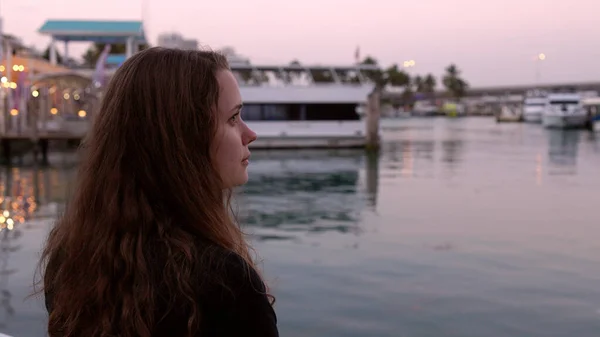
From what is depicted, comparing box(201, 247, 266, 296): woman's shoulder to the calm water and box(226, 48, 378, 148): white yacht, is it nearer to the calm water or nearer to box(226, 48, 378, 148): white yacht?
the calm water

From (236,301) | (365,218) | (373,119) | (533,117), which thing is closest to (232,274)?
(236,301)

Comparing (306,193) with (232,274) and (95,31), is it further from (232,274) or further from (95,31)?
(95,31)

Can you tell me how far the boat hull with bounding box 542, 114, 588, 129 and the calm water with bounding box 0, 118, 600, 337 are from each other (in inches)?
2008

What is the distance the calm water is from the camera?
9.05 metres

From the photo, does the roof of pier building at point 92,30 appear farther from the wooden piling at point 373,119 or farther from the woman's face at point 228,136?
the woman's face at point 228,136

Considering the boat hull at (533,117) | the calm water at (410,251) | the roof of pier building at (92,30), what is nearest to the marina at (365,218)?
the calm water at (410,251)

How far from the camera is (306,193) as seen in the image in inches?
888

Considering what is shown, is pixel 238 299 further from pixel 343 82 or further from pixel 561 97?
pixel 561 97

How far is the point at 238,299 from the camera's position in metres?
1.61

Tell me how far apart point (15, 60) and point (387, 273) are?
1564 inches

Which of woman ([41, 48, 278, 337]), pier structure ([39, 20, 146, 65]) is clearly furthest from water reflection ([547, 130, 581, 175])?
woman ([41, 48, 278, 337])

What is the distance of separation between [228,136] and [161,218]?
0.27 metres

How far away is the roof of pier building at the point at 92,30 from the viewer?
48219 millimetres

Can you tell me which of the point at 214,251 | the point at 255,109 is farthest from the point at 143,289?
the point at 255,109
